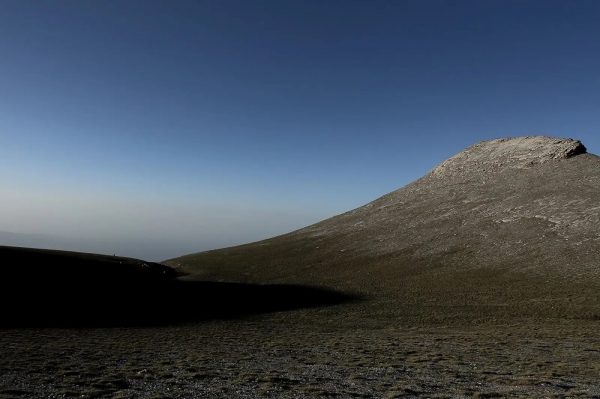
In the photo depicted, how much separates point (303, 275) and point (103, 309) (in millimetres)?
41843

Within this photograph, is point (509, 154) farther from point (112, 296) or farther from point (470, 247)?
point (112, 296)

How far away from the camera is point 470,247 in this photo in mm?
81062

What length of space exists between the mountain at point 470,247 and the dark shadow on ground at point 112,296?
10.4 meters

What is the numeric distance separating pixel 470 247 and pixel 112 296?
69890mm

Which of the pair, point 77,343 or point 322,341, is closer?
point 77,343

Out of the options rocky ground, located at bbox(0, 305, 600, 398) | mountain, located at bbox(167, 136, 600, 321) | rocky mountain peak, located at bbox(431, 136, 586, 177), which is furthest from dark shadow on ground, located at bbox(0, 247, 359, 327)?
rocky mountain peak, located at bbox(431, 136, 586, 177)

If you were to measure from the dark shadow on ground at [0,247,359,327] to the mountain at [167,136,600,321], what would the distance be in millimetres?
10362

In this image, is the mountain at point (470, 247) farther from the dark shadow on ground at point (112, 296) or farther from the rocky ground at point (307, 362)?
the rocky ground at point (307, 362)

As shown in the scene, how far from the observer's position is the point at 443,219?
4026 inches

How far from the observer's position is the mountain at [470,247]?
52.8m

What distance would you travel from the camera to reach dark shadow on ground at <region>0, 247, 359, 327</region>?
4862cm

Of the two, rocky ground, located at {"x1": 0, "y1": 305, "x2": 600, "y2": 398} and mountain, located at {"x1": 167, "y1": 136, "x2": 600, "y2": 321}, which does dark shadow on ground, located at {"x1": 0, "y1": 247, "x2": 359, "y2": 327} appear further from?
mountain, located at {"x1": 167, "y1": 136, "x2": 600, "y2": 321}

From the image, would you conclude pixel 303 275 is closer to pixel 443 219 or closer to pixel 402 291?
pixel 402 291

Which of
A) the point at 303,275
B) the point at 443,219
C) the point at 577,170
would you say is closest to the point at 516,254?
the point at 443,219
